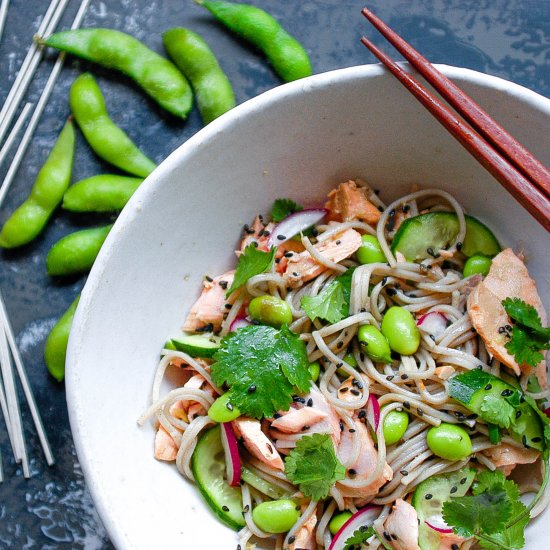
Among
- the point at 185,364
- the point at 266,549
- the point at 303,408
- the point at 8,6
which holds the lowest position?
the point at 266,549

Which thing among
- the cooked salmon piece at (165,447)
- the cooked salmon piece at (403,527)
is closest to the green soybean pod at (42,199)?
the cooked salmon piece at (165,447)

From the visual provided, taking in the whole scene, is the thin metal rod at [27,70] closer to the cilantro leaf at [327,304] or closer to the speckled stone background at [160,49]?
the speckled stone background at [160,49]

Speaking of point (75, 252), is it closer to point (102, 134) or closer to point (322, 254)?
point (102, 134)

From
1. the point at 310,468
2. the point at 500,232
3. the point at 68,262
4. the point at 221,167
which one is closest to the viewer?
the point at 310,468

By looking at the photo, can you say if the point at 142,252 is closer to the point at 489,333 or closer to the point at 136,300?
the point at 136,300

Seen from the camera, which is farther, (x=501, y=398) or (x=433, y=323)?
(x=433, y=323)

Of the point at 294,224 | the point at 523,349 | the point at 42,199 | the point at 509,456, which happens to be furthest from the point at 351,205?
the point at 42,199

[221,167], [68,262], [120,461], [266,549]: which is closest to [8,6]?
[68,262]

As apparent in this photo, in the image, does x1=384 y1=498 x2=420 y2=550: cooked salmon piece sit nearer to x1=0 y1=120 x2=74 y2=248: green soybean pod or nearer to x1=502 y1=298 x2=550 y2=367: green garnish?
x1=502 y1=298 x2=550 y2=367: green garnish
